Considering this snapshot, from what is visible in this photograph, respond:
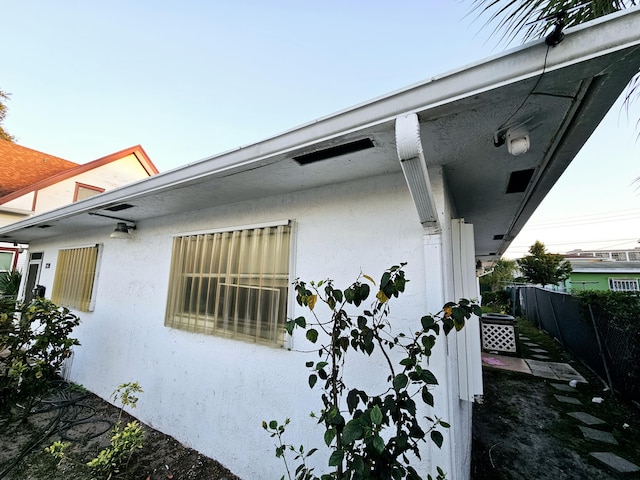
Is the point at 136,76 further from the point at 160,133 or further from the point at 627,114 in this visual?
the point at 627,114

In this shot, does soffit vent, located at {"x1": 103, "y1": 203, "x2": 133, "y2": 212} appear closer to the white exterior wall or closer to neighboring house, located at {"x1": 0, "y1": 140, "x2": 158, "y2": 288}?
the white exterior wall

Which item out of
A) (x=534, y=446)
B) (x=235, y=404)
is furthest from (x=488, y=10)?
(x=534, y=446)

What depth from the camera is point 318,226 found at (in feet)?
8.32

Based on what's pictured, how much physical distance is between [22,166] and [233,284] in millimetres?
15349

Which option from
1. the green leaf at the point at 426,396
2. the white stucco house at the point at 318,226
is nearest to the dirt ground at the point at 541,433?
the white stucco house at the point at 318,226

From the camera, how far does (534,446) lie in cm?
335

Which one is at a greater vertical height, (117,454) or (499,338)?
(499,338)

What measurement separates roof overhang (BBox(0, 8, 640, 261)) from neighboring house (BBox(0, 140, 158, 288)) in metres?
10.6

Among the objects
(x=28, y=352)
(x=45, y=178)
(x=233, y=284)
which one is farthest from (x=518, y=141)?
(x=45, y=178)

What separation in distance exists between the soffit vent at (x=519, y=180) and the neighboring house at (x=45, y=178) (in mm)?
13078

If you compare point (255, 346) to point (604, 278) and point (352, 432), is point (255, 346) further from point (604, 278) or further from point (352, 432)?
point (604, 278)

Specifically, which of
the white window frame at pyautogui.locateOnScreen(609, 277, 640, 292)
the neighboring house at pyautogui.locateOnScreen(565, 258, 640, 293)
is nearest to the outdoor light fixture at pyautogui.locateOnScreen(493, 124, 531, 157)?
the neighboring house at pyautogui.locateOnScreen(565, 258, 640, 293)

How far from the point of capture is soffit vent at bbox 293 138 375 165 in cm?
177

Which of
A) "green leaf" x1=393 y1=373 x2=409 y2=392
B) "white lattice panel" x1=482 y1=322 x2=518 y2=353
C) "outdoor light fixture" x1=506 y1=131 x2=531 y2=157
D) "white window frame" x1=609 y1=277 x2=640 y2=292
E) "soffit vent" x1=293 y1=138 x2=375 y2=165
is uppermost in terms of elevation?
"soffit vent" x1=293 y1=138 x2=375 y2=165
